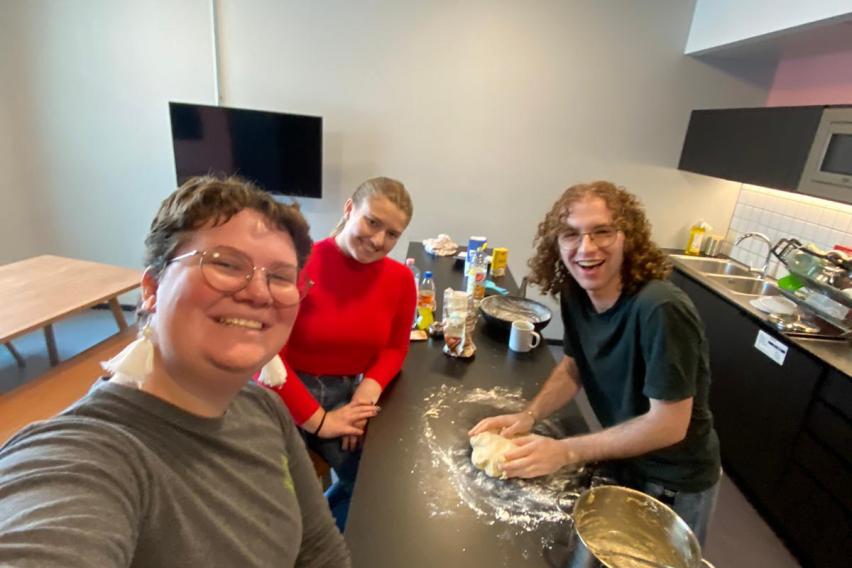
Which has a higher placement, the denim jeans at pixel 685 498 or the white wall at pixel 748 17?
the white wall at pixel 748 17

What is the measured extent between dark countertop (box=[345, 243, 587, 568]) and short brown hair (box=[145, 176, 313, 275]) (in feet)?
1.80

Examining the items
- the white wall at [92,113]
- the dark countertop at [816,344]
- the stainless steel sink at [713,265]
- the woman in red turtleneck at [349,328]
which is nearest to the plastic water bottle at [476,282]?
the woman in red turtleneck at [349,328]

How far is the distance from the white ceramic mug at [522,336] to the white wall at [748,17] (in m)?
1.87

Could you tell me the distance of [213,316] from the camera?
0.64 meters

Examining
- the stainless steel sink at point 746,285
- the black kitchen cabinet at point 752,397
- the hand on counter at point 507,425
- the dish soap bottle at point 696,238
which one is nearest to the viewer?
the hand on counter at point 507,425

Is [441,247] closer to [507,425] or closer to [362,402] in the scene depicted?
[362,402]

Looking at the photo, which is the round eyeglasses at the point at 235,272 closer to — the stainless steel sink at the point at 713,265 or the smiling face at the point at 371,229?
the smiling face at the point at 371,229

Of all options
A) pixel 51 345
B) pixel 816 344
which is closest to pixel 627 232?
pixel 816 344

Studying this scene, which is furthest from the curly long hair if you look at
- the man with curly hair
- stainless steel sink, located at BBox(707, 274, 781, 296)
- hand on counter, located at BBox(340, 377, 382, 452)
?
stainless steel sink, located at BBox(707, 274, 781, 296)

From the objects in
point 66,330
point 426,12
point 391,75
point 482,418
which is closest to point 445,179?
point 391,75

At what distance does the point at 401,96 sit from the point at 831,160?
2.39 meters

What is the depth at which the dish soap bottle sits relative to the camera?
3.15m

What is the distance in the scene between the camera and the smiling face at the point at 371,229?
133cm

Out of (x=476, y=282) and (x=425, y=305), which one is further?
(x=476, y=282)
